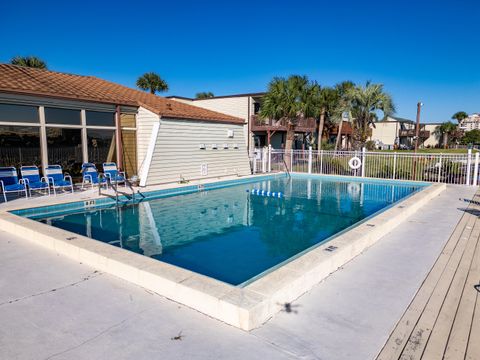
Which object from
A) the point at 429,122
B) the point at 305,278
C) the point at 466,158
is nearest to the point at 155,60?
the point at 466,158

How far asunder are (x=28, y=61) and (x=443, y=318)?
887 inches

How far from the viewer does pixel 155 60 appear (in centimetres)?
2684

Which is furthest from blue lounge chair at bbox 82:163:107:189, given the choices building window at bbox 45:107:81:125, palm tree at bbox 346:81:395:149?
palm tree at bbox 346:81:395:149

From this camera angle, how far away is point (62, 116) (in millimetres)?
10203

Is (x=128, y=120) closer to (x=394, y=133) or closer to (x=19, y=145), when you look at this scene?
(x=19, y=145)

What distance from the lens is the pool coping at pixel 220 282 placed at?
9.82 feet

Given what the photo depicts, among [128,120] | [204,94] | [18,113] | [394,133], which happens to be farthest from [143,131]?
[394,133]

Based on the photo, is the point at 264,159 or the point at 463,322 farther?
the point at 264,159

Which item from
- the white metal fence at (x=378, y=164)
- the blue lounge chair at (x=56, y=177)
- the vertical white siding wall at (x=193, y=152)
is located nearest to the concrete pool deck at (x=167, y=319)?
the blue lounge chair at (x=56, y=177)

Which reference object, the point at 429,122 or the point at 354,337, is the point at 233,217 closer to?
the point at 354,337

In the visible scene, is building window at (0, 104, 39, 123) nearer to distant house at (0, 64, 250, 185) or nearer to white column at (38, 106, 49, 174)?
distant house at (0, 64, 250, 185)

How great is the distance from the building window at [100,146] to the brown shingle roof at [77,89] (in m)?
1.12

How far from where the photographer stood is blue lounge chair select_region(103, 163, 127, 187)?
10.8m

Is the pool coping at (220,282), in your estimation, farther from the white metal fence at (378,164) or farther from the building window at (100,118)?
the white metal fence at (378,164)
